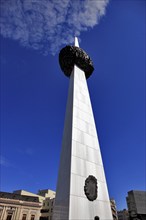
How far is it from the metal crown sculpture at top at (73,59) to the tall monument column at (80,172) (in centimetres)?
384

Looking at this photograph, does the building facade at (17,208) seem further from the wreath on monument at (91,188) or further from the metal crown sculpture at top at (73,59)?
the wreath on monument at (91,188)

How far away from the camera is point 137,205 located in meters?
13.9

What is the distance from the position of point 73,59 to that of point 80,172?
36.3ft

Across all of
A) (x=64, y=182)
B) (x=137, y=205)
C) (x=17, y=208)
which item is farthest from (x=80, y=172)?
(x=17, y=208)

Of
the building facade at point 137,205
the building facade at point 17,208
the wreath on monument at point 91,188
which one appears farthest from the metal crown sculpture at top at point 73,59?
the building facade at point 17,208

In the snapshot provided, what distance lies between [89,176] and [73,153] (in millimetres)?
1520

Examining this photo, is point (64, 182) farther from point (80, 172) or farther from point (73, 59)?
point (73, 59)

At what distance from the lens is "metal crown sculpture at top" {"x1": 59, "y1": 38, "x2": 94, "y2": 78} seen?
51.9 feet

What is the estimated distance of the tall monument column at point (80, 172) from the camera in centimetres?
760

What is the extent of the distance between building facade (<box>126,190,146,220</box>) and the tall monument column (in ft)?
22.6

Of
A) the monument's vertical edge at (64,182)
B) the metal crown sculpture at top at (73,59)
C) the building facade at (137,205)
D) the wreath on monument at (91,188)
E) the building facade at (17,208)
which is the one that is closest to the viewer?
the monument's vertical edge at (64,182)

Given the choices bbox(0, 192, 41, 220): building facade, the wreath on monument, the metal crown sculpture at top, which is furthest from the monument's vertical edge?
bbox(0, 192, 41, 220): building facade

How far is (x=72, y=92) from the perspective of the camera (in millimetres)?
12492

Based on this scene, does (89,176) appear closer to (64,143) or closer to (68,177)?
(68,177)
